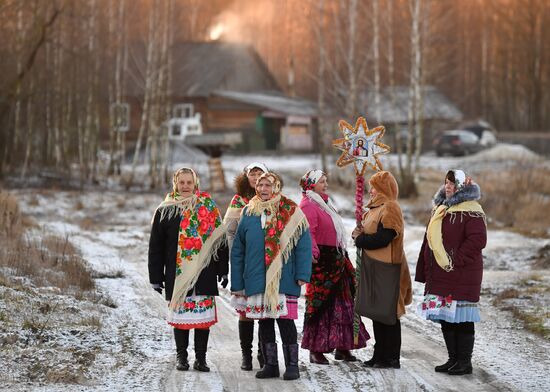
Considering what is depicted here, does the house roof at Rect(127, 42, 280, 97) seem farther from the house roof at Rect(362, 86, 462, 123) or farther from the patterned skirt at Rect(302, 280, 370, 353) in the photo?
the patterned skirt at Rect(302, 280, 370, 353)

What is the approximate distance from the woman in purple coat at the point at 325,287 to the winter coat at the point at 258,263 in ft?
1.70

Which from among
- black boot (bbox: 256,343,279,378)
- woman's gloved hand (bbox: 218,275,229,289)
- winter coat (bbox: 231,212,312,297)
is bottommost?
black boot (bbox: 256,343,279,378)

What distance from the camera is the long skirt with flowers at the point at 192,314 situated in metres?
7.30

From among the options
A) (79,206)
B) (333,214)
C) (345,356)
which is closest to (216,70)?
(79,206)

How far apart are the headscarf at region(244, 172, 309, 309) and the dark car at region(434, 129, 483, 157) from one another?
1512 inches

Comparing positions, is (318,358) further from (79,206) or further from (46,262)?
(79,206)

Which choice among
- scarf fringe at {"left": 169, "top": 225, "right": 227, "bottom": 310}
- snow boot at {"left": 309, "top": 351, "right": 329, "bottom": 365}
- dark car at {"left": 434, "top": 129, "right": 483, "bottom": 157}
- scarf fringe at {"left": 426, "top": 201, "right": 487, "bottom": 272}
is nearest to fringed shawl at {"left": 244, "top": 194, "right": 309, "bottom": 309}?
scarf fringe at {"left": 169, "top": 225, "right": 227, "bottom": 310}

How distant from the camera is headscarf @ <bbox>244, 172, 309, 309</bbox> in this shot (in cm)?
720

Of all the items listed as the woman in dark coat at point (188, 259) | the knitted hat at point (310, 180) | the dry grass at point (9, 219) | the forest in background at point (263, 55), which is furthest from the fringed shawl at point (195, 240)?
the forest in background at point (263, 55)

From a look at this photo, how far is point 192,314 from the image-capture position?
7320mm

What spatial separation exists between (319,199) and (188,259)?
1.34 meters

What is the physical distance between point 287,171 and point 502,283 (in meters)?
24.0

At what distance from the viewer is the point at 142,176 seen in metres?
36.0

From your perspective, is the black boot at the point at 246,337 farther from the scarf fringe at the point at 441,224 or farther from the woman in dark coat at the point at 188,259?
the scarf fringe at the point at 441,224
